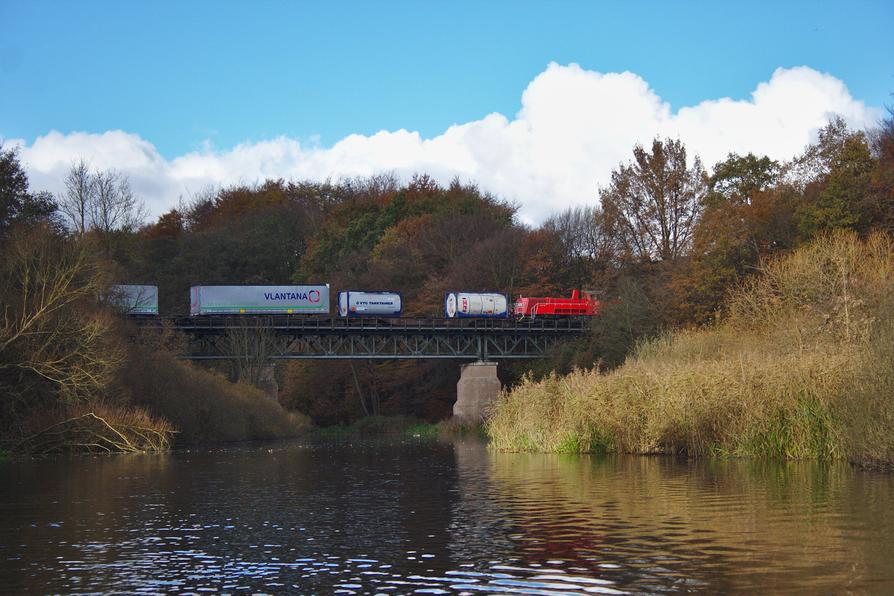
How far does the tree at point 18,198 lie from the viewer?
59125 millimetres

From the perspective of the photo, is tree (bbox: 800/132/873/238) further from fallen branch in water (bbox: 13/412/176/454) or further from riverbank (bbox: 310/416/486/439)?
fallen branch in water (bbox: 13/412/176/454)

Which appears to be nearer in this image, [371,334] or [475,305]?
[475,305]

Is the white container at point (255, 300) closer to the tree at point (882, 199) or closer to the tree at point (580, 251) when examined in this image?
the tree at point (580, 251)

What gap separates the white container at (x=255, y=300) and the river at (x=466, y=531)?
54.4 meters

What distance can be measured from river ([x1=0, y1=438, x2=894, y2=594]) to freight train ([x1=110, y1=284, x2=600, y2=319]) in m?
54.1

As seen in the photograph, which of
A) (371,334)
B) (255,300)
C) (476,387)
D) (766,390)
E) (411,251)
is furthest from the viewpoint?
(411,251)

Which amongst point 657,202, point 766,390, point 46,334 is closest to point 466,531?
point 766,390

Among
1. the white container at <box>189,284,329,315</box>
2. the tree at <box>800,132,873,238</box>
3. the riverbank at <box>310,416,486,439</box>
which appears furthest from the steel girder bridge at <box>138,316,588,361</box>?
the tree at <box>800,132,873,238</box>

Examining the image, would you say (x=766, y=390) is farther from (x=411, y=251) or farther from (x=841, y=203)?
(x=411, y=251)

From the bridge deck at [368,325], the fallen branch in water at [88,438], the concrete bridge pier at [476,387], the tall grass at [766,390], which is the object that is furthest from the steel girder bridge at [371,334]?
→ the tall grass at [766,390]

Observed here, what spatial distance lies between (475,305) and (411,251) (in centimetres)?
1556

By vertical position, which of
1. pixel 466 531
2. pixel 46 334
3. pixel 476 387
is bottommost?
pixel 466 531

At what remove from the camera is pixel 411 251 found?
9775cm

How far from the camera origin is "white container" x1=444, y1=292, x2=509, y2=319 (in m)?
83.9
